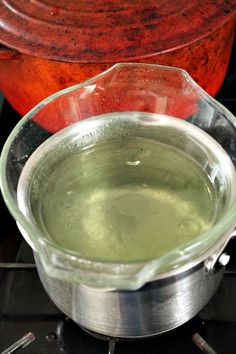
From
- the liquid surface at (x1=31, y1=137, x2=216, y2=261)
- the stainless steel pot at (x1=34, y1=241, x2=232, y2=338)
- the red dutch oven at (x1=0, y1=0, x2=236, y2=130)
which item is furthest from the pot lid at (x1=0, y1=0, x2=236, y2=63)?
the stainless steel pot at (x1=34, y1=241, x2=232, y2=338)

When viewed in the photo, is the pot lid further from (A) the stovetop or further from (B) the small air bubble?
(A) the stovetop

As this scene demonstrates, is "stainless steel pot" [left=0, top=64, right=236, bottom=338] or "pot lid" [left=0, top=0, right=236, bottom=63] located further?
"pot lid" [left=0, top=0, right=236, bottom=63]

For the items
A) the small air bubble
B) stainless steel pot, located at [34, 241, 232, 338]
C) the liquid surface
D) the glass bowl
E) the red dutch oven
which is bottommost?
stainless steel pot, located at [34, 241, 232, 338]

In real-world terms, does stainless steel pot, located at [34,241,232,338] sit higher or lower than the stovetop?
higher

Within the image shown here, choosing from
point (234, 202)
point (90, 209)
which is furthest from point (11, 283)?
point (234, 202)

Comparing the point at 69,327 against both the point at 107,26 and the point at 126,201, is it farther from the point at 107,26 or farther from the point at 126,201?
the point at 107,26

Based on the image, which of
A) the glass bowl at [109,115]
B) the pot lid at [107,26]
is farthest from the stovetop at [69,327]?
the pot lid at [107,26]

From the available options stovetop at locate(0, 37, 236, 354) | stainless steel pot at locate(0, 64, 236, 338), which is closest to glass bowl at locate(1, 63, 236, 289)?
stainless steel pot at locate(0, 64, 236, 338)
